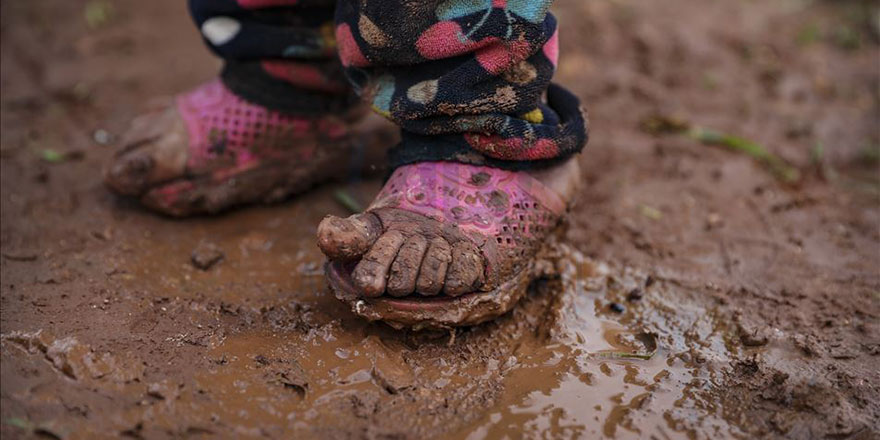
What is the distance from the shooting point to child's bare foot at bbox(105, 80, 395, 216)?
1.70 m

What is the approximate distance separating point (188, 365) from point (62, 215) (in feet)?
2.29

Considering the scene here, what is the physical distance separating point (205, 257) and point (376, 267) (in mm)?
523

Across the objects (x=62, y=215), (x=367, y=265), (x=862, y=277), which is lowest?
(x=62, y=215)

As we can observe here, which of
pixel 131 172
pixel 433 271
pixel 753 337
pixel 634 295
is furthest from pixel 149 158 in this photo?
pixel 753 337

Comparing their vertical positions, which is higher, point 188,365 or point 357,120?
point 357,120

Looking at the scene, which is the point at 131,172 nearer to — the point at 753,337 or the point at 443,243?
the point at 443,243

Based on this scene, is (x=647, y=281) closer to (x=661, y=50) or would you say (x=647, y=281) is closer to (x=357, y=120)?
(x=357, y=120)

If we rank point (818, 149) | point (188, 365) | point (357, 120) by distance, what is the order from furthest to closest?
1. point (818, 149)
2. point (357, 120)
3. point (188, 365)

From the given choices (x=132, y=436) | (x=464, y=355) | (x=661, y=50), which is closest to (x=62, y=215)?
(x=132, y=436)

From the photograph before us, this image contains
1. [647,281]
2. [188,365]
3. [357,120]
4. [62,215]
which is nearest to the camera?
[188,365]

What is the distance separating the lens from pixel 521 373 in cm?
131

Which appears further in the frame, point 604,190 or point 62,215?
point 604,190

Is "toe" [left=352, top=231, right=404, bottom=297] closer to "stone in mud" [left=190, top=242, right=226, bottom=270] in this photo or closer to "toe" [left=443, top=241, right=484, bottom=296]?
"toe" [left=443, top=241, right=484, bottom=296]

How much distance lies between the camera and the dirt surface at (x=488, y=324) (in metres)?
1.19
